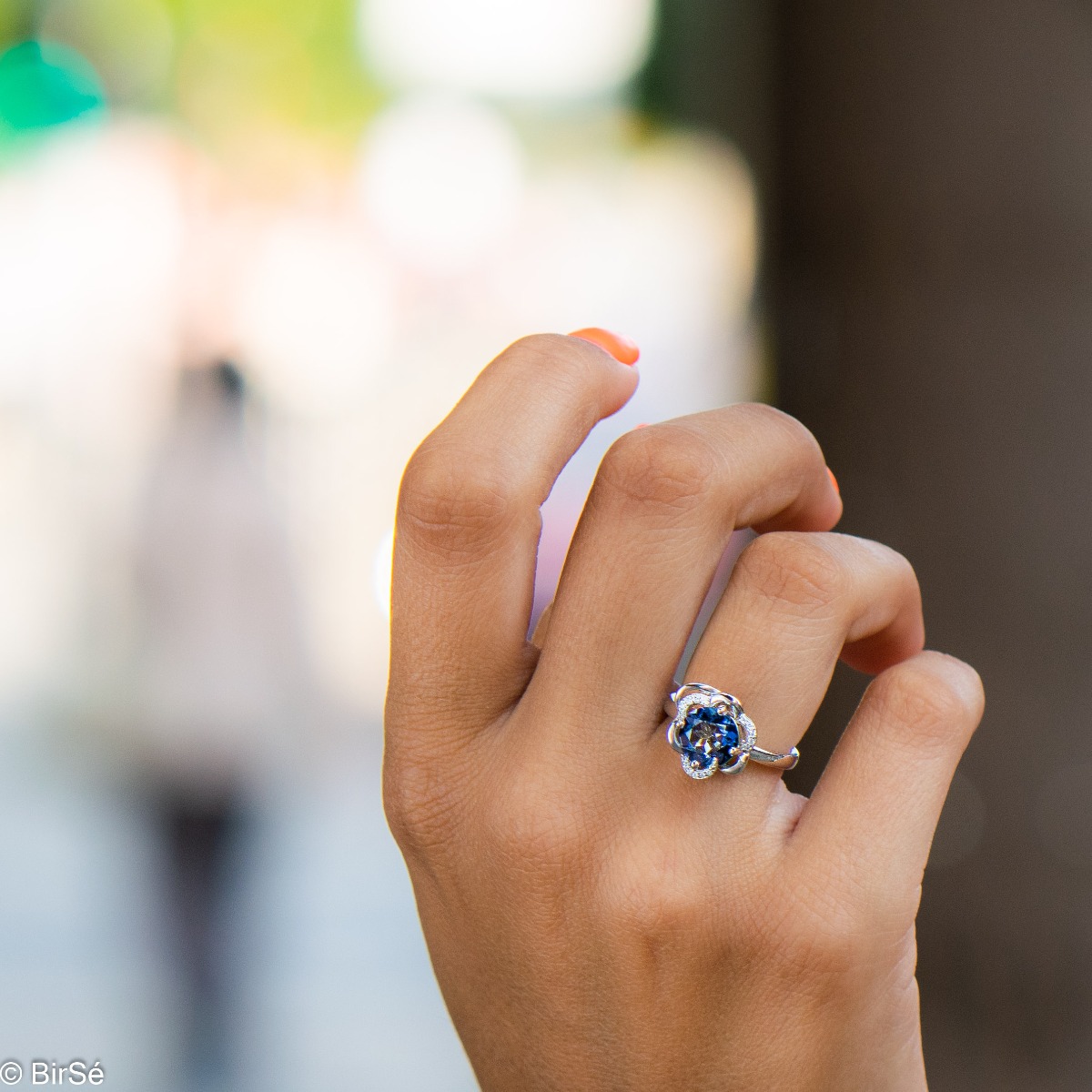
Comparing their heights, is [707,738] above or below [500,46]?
below

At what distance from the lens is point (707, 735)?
1.54 feet

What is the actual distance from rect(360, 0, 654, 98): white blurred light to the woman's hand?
2.40m

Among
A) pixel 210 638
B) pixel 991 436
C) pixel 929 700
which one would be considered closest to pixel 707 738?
pixel 929 700

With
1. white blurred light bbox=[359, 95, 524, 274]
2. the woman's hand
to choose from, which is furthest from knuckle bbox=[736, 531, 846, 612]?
white blurred light bbox=[359, 95, 524, 274]

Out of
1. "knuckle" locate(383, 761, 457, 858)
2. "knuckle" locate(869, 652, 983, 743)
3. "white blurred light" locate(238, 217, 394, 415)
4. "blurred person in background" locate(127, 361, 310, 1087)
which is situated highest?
"knuckle" locate(869, 652, 983, 743)

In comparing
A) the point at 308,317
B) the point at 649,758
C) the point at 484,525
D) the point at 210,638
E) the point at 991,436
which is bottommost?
the point at 210,638

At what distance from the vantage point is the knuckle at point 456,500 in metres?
0.48

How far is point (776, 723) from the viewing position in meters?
0.50

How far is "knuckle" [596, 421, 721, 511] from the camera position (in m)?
0.49

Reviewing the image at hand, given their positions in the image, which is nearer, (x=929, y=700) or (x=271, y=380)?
(x=929, y=700)

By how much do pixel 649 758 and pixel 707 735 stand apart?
1.7 inches

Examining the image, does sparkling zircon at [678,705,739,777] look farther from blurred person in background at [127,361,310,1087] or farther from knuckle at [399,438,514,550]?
blurred person in background at [127,361,310,1087]

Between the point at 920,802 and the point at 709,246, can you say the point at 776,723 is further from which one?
the point at 709,246

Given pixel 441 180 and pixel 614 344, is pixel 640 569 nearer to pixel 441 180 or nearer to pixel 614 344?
pixel 614 344
